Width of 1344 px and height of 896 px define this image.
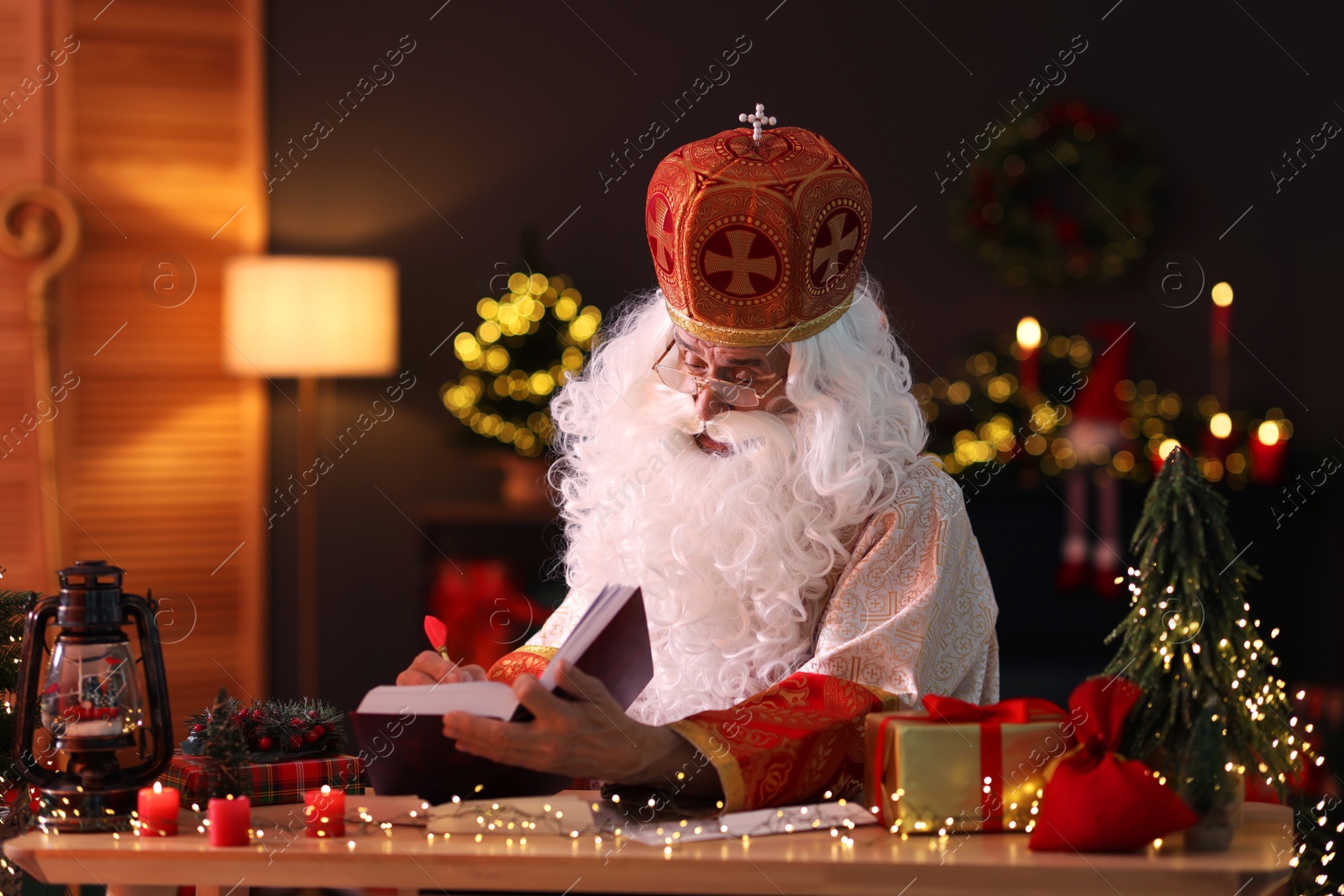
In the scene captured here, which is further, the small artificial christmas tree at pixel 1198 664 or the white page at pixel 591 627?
the white page at pixel 591 627

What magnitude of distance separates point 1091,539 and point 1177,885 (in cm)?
371

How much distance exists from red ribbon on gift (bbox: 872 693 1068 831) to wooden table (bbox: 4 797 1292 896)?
0.13 ft

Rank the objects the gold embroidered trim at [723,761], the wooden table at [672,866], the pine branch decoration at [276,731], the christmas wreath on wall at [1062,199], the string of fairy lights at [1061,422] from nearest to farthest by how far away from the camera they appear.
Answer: the wooden table at [672,866], the gold embroidered trim at [723,761], the pine branch decoration at [276,731], the string of fairy lights at [1061,422], the christmas wreath on wall at [1062,199]

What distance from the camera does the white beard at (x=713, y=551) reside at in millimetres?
2127

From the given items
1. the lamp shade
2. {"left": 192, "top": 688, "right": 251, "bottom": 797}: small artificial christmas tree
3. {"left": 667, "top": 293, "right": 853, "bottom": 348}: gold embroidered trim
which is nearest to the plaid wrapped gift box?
{"left": 192, "top": 688, "right": 251, "bottom": 797}: small artificial christmas tree

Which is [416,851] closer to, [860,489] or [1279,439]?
[860,489]

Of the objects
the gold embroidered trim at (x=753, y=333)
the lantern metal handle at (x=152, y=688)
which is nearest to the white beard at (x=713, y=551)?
the gold embroidered trim at (x=753, y=333)

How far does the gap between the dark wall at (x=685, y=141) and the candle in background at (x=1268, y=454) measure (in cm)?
29

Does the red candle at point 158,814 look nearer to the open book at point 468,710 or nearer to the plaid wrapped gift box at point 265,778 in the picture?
the plaid wrapped gift box at point 265,778

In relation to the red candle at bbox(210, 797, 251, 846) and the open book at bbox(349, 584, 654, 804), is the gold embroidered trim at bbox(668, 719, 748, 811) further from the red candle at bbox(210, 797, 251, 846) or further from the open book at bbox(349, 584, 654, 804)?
the red candle at bbox(210, 797, 251, 846)

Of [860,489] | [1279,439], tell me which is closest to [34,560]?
[860,489]

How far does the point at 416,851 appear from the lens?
153cm

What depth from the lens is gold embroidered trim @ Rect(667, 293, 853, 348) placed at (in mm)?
2145

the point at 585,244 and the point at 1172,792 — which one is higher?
the point at 585,244
